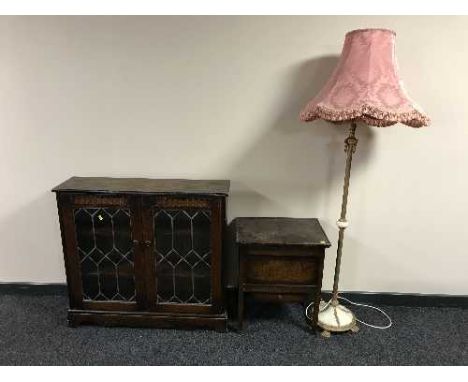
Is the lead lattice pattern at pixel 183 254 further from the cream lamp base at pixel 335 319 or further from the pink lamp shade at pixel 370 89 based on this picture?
the pink lamp shade at pixel 370 89

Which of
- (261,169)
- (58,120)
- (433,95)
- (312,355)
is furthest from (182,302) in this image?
(433,95)

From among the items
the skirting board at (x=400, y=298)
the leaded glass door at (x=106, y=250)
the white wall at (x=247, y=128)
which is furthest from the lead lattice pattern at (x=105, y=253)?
the skirting board at (x=400, y=298)

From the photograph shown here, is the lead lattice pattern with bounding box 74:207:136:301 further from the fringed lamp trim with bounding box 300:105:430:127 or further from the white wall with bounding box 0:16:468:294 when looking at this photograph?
the fringed lamp trim with bounding box 300:105:430:127

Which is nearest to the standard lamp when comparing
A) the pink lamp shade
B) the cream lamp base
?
the pink lamp shade

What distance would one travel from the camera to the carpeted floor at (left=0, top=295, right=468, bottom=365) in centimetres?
177

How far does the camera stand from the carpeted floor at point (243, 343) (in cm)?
177

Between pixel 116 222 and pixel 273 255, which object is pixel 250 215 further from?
pixel 116 222

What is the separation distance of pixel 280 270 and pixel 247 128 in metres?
0.85

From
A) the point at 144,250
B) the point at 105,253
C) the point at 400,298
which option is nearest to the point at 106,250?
the point at 105,253

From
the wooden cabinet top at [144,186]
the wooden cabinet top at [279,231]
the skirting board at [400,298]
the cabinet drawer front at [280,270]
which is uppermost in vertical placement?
the wooden cabinet top at [144,186]

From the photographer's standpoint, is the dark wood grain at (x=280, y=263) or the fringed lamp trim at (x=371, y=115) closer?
the fringed lamp trim at (x=371, y=115)

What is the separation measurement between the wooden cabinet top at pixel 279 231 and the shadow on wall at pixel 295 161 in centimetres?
9

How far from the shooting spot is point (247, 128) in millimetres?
2021

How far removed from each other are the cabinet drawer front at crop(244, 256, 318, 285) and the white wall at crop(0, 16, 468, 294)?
39cm
